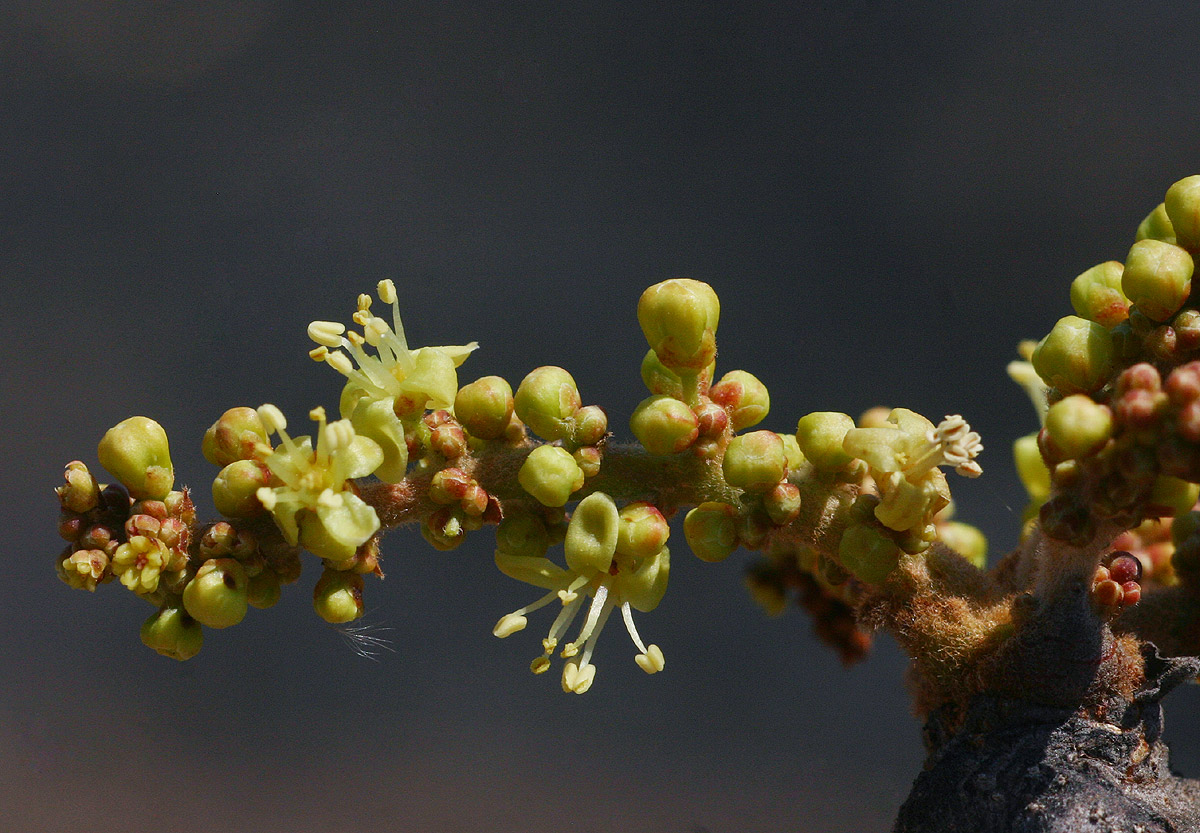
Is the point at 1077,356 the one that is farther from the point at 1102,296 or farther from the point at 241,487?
the point at 241,487

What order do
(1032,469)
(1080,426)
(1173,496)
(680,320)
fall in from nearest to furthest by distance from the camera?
(1080,426), (680,320), (1173,496), (1032,469)

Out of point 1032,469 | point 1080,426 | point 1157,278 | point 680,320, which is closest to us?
point 1080,426

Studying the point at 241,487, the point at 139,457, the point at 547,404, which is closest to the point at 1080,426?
the point at 547,404

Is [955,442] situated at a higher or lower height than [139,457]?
higher

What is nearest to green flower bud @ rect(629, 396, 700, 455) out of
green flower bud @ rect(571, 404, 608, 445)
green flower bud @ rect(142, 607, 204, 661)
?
green flower bud @ rect(571, 404, 608, 445)

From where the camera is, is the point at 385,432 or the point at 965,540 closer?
the point at 385,432

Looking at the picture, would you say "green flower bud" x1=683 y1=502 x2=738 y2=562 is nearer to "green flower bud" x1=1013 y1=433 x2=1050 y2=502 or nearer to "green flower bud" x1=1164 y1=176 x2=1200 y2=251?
"green flower bud" x1=1164 y1=176 x2=1200 y2=251
